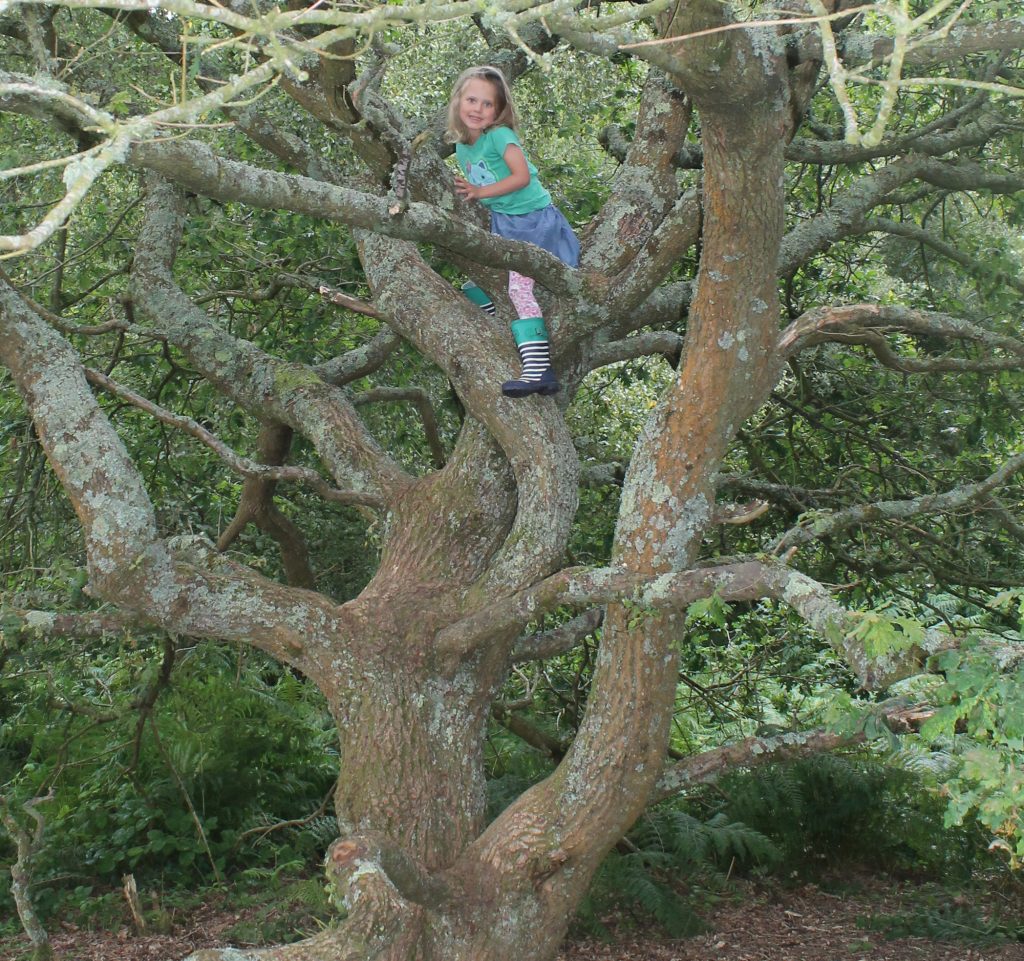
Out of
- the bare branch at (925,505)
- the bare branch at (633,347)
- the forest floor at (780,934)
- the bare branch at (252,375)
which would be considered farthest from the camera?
the forest floor at (780,934)

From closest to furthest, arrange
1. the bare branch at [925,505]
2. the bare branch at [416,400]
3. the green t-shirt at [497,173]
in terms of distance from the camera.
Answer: the bare branch at [925,505] < the green t-shirt at [497,173] < the bare branch at [416,400]

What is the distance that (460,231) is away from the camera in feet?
12.4

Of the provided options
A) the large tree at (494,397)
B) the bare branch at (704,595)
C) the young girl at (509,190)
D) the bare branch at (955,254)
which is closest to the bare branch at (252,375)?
the large tree at (494,397)

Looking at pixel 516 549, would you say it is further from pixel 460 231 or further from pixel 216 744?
pixel 216 744

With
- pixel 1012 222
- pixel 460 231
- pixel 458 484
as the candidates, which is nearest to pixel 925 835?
pixel 1012 222

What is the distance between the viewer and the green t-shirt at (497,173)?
15.3 ft

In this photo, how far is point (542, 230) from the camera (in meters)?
4.68

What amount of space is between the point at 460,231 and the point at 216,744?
4266mm

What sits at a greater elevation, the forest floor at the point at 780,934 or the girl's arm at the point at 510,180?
the girl's arm at the point at 510,180

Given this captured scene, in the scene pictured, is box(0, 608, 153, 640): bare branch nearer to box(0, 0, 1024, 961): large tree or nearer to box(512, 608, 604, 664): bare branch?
box(0, 0, 1024, 961): large tree

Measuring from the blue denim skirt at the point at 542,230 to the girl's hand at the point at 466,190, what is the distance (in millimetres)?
160

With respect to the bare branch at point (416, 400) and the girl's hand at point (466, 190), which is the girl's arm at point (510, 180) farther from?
the bare branch at point (416, 400)

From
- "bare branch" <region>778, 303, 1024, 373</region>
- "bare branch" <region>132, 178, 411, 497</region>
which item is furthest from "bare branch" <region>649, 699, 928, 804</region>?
"bare branch" <region>132, 178, 411, 497</region>

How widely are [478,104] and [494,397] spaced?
1.24 metres
